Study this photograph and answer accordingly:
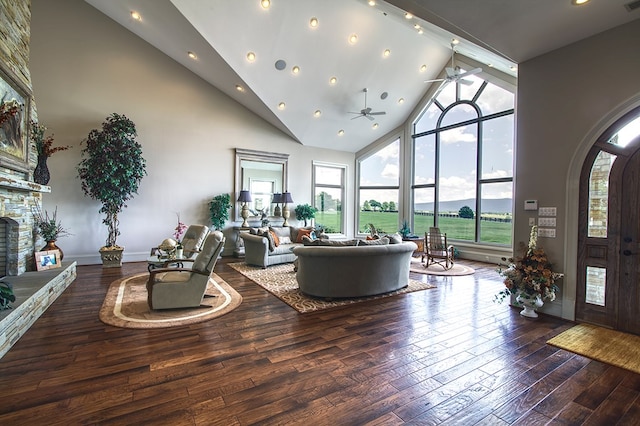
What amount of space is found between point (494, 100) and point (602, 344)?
6.17 metres

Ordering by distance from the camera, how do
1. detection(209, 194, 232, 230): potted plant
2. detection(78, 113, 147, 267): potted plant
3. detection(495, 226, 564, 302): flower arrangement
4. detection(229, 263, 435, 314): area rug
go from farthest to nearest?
detection(209, 194, 232, 230): potted plant, detection(78, 113, 147, 267): potted plant, detection(229, 263, 435, 314): area rug, detection(495, 226, 564, 302): flower arrangement

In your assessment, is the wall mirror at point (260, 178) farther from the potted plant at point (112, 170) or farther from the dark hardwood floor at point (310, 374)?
the dark hardwood floor at point (310, 374)

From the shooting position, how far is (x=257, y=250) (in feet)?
20.7

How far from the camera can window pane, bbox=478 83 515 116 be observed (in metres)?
7.03

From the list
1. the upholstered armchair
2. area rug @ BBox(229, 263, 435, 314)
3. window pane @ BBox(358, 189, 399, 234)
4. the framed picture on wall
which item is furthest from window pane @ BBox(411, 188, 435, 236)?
the framed picture on wall

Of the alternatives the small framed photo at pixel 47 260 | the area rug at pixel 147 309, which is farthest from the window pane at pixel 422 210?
the small framed photo at pixel 47 260

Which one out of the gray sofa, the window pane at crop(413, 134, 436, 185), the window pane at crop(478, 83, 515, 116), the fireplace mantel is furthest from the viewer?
the window pane at crop(413, 134, 436, 185)

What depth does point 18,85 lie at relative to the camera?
402cm

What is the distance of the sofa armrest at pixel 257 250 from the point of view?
621 cm

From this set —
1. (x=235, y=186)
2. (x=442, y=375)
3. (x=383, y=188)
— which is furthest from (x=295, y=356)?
(x=383, y=188)

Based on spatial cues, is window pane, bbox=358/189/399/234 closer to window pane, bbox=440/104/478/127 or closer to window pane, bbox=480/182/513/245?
window pane, bbox=440/104/478/127

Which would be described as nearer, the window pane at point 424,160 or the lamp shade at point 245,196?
the lamp shade at point 245,196

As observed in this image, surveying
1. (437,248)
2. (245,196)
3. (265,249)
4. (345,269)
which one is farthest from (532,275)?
(245,196)

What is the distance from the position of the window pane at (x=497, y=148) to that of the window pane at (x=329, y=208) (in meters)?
4.38
